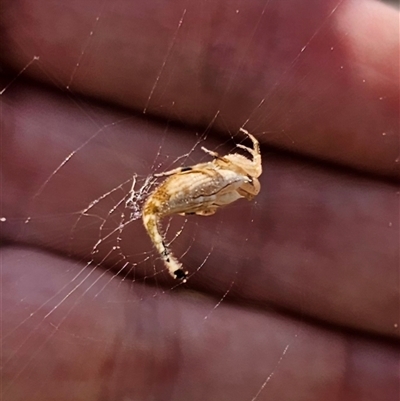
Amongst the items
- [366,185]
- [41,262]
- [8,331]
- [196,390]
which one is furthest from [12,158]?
[366,185]

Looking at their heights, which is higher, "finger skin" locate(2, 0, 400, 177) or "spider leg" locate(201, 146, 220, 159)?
"finger skin" locate(2, 0, 400, 177)

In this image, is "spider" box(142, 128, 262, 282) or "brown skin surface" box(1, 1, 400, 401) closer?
"spider" box(142, 128, 262, 282)

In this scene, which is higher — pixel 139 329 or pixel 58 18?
pixel 58 18

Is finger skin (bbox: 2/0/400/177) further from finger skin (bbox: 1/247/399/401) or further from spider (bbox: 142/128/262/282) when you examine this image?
finger skin (bbox: 1/247/399/401)

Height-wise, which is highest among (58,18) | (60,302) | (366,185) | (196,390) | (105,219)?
(58,18)

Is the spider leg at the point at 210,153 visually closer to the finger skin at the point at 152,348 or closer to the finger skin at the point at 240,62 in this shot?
the finger skin at the point at 240,62

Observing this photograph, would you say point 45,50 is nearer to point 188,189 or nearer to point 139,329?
point 188,189

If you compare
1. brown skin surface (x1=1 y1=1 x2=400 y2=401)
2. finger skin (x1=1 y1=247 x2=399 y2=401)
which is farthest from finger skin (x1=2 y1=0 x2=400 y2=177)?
finger skin (x1=1 y1=247 x2=399 y2=401)

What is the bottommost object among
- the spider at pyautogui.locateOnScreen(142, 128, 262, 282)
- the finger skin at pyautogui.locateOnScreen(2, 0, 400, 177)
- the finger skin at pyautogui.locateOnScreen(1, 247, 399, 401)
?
the finger skin at pyautogui.locateOnScreen(1, 247, 399, 401)
